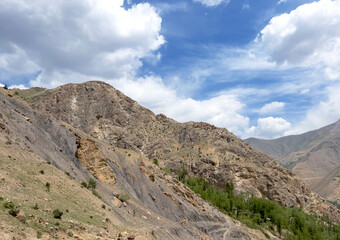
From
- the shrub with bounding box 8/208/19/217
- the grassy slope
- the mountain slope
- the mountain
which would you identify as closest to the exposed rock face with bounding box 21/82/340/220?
the mountain

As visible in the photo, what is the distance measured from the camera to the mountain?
24.6 metres

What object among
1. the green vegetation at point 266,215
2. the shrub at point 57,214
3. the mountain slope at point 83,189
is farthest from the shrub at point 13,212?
the green vegetation at point 266,215

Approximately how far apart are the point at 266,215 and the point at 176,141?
5324 cm

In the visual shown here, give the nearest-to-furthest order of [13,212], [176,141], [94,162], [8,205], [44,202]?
[13,212] < [8,205] < [44,202] < [94,162] < [176,141]

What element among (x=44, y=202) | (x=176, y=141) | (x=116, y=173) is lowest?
(x=44, y=202)

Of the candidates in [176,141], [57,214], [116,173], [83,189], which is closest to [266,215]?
[176,141]

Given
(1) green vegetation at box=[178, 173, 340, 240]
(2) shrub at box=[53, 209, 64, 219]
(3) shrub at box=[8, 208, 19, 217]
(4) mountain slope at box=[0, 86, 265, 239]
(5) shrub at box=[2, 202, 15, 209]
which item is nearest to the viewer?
(3) shrub at box=[8, 208, 19, 217]

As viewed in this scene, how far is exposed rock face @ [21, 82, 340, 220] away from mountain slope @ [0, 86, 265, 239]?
47.8 metres

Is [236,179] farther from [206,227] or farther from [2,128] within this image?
[2,128]

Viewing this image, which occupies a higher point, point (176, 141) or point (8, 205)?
point (176, 141)

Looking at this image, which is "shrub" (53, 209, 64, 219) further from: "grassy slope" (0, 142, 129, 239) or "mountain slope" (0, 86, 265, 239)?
"mountain slope" (0, 86, 265, 239)

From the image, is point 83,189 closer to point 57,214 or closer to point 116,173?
point 57,214

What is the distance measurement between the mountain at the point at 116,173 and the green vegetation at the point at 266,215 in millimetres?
4496

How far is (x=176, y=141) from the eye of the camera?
133500 millimetres
